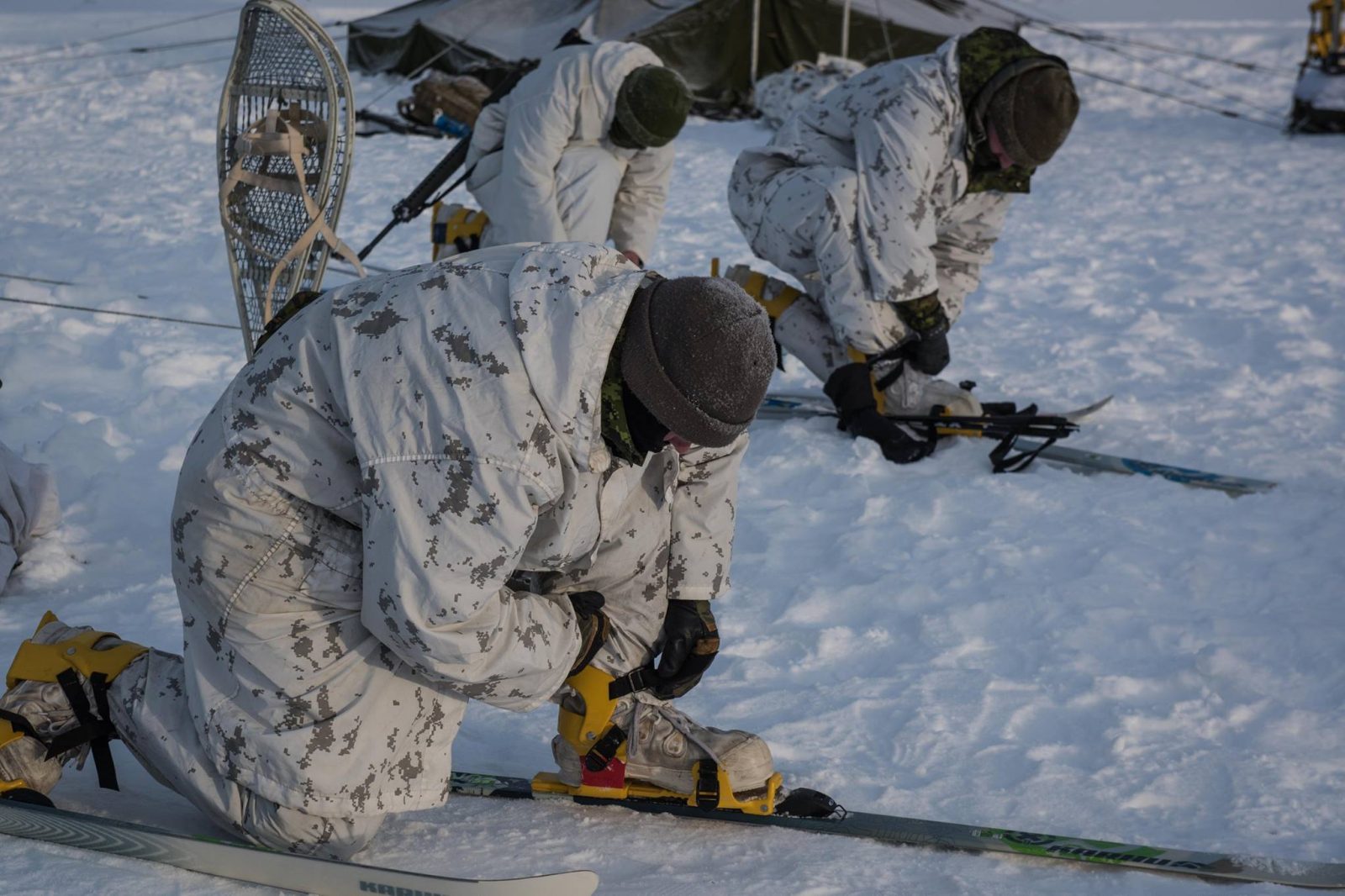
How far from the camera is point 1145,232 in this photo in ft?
24.8

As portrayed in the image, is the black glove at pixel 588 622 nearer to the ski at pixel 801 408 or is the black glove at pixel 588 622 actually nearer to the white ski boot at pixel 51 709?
the white ski boot at pixel 51 709

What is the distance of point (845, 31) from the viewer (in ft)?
34.3

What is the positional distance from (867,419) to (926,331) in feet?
1.20

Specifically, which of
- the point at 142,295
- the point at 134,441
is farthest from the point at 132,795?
the point at 142,295

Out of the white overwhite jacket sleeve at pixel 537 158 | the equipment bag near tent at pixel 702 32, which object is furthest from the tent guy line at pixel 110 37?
the white overwhite jacket sleeve at pixel 537 158

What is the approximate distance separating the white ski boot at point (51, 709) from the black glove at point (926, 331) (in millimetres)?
2883

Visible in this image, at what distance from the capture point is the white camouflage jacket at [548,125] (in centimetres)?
488

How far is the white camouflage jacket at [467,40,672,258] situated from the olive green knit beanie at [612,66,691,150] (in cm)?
7

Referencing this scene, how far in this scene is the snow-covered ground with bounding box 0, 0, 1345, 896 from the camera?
2547 mm

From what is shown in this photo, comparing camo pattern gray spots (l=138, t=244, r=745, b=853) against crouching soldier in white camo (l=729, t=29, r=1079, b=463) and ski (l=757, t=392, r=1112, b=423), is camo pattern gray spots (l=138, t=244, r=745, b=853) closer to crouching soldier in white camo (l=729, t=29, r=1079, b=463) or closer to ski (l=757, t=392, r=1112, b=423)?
crouching soldier in white camo (l=729, t=29, r=1079, b=463)

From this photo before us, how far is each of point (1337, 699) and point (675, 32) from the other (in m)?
8.40

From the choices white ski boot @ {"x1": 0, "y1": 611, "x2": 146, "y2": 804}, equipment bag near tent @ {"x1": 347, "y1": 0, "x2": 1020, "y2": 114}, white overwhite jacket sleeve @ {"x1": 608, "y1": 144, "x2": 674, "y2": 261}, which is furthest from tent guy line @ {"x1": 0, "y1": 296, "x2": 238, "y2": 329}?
equipment bag near tent @ {"x1": 347, "y1": 0, "x2": 1020, "y2": 114}

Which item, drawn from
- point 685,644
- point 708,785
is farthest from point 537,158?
point 708,785

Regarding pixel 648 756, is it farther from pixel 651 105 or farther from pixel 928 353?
pixel 651 105
